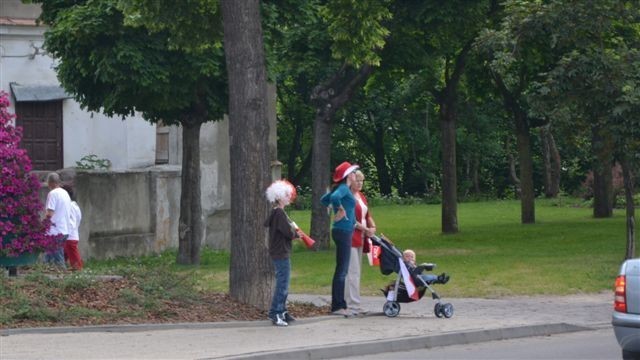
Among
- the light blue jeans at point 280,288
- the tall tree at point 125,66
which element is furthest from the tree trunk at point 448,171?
the light blue jeans at point 280,288

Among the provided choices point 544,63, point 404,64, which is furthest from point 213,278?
point 544,63

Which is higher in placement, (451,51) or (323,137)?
(451,51)

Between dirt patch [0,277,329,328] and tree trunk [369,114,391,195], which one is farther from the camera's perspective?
tree trunk [369,114,391,195]

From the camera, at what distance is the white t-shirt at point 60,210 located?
1836cm

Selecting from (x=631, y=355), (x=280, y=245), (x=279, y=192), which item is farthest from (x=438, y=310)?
(x=631, y=355)

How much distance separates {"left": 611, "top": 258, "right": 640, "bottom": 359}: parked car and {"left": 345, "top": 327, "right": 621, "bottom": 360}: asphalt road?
1.78 metres

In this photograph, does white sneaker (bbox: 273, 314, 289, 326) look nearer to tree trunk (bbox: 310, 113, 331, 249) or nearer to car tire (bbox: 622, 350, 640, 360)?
car tire (bbox: 622, 350, 640, 360)

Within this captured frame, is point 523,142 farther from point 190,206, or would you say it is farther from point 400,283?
point 400,283

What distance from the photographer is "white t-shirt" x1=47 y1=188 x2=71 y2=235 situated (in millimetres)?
18359

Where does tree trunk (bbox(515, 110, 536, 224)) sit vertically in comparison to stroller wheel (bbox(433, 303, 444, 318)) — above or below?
above

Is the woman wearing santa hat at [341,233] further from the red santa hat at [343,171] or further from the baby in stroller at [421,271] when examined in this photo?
the baby in stroller at [421,271]

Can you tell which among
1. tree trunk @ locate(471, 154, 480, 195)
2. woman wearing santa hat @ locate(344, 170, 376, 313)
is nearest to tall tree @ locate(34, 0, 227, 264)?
woman wearing santa hat @ locate(344, 170, 376, 313)

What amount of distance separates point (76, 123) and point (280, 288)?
16887 millimetres

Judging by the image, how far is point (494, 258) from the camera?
73.8 feet
